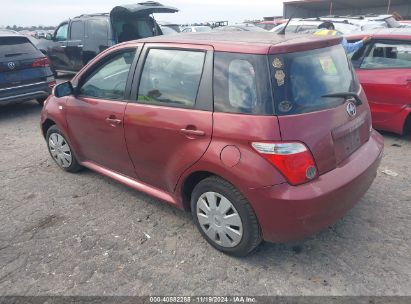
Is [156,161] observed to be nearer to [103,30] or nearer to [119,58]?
[119,58]

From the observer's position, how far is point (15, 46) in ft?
23.4

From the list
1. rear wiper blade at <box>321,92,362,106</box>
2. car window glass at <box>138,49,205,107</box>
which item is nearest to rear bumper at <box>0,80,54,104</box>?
car window glass at <box>138,49,205,107</box>

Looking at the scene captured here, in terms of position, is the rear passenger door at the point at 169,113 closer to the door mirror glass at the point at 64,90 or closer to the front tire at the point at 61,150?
the door mirror glass at the point at 64,90

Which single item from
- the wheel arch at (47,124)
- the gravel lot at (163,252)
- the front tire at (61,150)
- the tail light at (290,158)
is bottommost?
the gravel lot at (163,252)

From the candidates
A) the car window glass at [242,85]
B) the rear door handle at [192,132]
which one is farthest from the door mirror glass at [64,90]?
the car window glass at [242,85]

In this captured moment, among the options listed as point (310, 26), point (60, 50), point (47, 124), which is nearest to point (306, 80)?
point (47, 124)

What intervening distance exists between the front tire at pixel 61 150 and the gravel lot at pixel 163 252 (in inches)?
16.6

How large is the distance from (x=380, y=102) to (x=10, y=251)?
486 cm

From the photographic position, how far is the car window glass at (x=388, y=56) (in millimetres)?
4817

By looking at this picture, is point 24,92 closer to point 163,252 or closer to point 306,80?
point 163,252

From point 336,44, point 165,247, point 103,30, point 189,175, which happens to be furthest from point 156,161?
point 103,30

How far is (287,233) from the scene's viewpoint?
2527 millimetres

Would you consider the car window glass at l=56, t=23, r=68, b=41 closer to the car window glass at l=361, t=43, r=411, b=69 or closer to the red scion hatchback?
the red scion hatchback

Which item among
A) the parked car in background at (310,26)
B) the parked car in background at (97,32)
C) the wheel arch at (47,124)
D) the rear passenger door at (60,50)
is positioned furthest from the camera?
the rear passenger door at (60,50)
